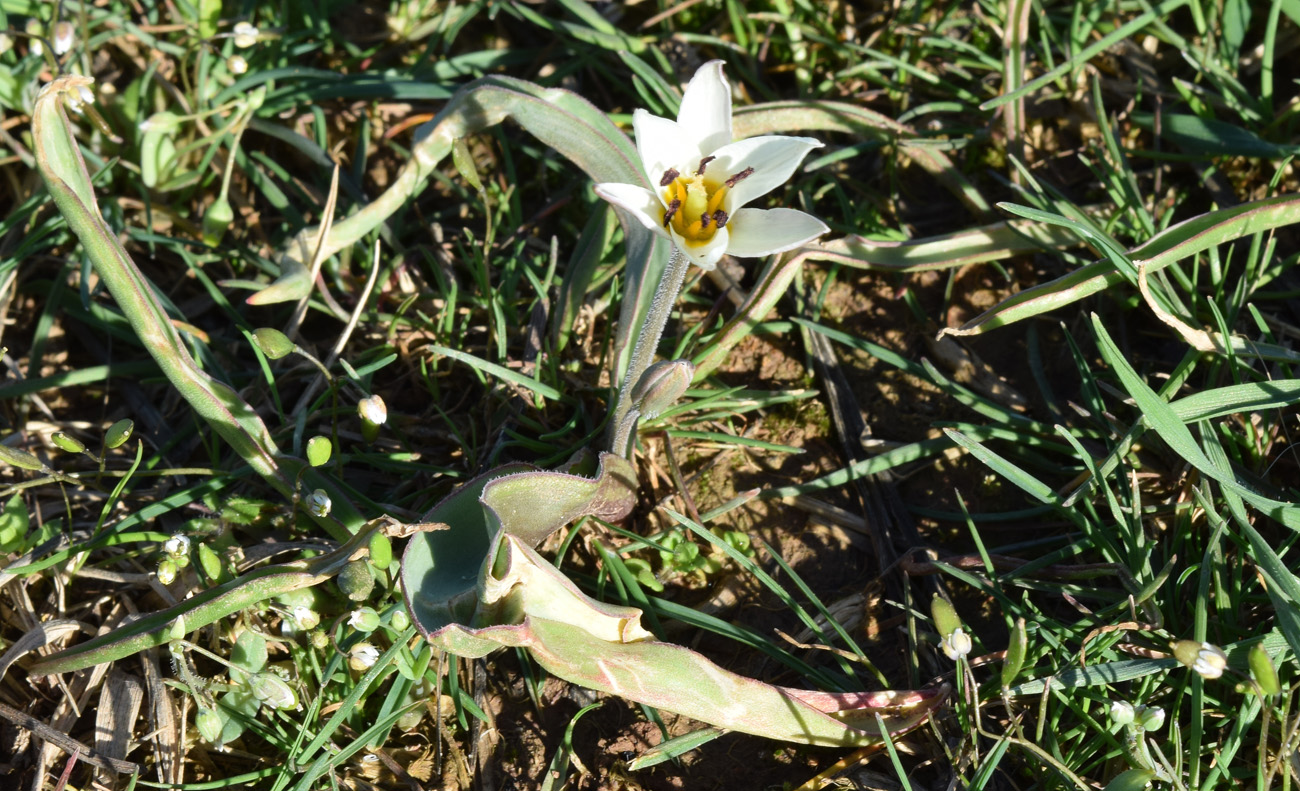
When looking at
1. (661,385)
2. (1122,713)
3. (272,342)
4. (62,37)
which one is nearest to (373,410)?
(272,342)

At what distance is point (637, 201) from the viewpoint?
198 cm

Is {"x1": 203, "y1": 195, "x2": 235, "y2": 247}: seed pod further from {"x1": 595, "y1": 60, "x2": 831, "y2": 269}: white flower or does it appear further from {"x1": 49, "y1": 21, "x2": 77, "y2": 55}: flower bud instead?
{"x1": 595, "y1": 60, "x2": 831, "y2": 269}: white flower

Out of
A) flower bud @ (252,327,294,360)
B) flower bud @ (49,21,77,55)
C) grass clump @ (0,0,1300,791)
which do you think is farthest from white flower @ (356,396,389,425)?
flower bud @ (49,21,77,55)

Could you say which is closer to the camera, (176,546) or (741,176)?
(741,176)

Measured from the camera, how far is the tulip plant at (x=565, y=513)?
2.08 m

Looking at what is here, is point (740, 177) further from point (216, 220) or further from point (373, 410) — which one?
point (216, 220)

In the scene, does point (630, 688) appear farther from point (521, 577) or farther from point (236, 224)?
point (236, 224)

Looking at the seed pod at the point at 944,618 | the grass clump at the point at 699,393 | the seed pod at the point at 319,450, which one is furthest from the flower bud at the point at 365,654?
the seed pod at the point at 944,618

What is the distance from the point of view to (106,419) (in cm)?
304

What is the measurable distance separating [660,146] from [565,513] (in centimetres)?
93

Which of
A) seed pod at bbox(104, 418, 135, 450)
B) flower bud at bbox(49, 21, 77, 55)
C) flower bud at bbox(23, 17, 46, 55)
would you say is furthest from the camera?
flower bud at bbox(23, 17, 46, 55)

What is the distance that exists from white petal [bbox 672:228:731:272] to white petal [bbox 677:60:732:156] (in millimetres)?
294

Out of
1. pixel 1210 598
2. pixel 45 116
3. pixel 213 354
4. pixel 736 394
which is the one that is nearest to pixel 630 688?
pixel 736 394

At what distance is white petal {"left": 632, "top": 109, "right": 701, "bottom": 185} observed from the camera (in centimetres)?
203
